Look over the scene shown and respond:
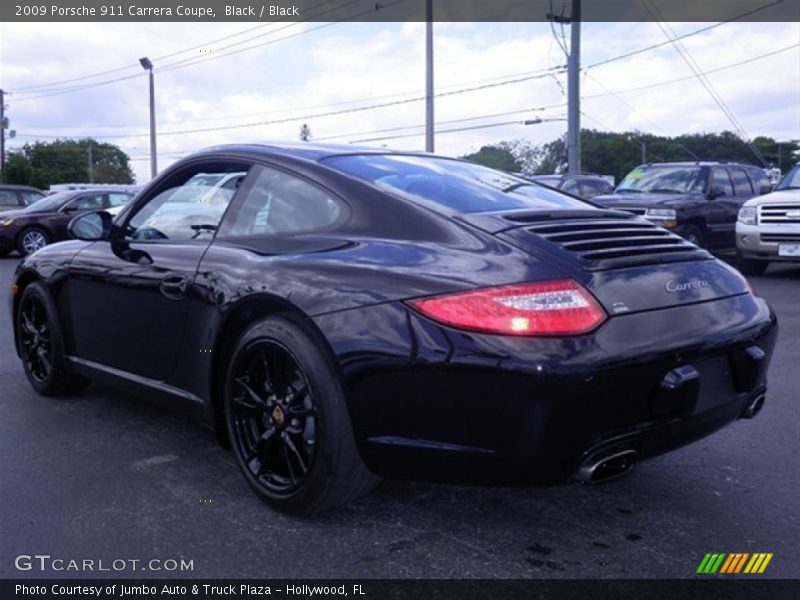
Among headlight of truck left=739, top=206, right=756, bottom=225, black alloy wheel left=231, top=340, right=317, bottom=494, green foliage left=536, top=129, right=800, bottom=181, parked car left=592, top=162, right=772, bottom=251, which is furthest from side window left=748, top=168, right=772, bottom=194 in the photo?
green foliage left=536, top=129, right=800, bottom=181

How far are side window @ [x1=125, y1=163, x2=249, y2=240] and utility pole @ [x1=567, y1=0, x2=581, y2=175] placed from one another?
65.1 ft

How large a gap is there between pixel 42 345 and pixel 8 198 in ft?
57.1

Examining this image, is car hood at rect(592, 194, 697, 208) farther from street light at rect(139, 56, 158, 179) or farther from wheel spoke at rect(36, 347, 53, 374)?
street light at rect(139, 56, 158, 179)

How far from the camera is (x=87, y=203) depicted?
17.5 meters

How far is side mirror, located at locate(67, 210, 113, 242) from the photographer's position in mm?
4375

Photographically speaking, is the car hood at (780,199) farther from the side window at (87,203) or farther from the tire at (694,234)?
the side window at (87,203)

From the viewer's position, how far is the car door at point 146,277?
3.65 meters

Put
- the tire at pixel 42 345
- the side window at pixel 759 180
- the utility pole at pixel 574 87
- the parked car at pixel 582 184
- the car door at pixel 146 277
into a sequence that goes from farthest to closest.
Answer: the utility pole at pixel 574 87
the parked car at pixel 582 184
the side window at pixel 759 180
the tire at pixel 42 345
the car door at pixel 146 277

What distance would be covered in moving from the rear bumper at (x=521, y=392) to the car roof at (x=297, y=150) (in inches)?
38.5

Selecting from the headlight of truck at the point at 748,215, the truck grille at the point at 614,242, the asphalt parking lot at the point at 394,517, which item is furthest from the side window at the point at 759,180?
the truck grille at the point at 614,242

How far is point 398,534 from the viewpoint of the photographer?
3016mm

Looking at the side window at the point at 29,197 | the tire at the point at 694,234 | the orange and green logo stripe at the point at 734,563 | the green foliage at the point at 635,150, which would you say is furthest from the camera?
the green foliage at the point at 635,150

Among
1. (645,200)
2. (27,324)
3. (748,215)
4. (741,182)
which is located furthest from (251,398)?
(741,182)
